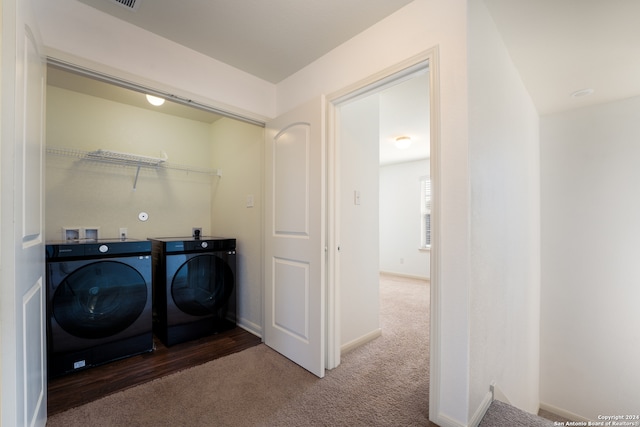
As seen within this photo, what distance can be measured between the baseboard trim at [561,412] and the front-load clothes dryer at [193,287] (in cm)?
363

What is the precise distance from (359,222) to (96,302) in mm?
2206

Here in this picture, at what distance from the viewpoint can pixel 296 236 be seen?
2.20 meters

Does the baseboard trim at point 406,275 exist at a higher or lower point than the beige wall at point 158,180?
lower

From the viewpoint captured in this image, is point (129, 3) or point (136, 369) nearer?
point (129, 3)

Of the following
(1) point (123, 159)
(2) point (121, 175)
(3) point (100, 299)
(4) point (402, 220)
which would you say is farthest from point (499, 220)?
(4) point (402, 220)

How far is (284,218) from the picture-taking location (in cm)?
232

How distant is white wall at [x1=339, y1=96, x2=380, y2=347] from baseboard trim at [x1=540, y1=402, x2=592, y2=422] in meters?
2.29

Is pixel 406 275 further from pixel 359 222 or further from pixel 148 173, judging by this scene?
pixel 148 173

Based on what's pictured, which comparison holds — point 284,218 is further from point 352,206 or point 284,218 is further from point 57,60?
point 57,60

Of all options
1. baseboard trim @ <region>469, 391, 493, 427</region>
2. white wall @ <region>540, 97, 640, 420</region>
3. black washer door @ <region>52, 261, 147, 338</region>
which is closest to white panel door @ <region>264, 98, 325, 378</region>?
baseboard trim @ <region>469, 391, 493, 427</region>

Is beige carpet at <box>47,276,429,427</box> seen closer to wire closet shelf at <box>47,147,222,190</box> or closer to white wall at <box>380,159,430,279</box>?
wire closet shelf at <box>47,147,222,190</box>

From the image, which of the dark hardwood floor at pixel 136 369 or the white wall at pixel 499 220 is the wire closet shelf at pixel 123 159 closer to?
the dark hardwood floor at pixel 136 369

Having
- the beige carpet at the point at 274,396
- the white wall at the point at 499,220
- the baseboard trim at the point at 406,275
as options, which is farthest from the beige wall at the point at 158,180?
the baseboard trim at the point at 406,275

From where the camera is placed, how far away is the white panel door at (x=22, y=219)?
83cm
